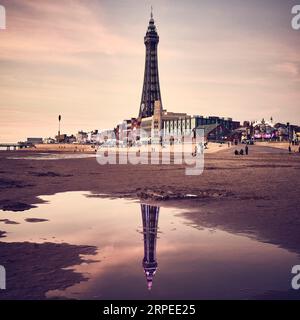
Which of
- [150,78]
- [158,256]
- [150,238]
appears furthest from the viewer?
[150,78]

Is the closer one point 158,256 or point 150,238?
point 158,256

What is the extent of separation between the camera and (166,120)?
174 m

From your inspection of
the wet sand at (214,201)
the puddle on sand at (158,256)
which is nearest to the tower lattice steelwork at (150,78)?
the wet sand at (214,201)

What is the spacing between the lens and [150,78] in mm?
164875

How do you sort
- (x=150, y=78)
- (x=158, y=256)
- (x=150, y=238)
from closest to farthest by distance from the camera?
(x=158, y=256) → (x=150, y=238) → (x=150, y=78)

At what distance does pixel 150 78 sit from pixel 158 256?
161762 mm

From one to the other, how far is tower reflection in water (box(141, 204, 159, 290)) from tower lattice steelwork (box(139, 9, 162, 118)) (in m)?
155

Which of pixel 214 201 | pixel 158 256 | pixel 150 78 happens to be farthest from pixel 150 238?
pixel 150 78

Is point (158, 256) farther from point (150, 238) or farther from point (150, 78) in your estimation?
point (150, 78)

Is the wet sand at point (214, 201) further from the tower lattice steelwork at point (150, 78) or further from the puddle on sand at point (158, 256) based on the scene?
the tower lattice steelwork at point (150, 78)

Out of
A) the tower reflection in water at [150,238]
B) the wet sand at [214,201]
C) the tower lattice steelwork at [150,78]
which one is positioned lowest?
the tower reflection in water at [150,238]

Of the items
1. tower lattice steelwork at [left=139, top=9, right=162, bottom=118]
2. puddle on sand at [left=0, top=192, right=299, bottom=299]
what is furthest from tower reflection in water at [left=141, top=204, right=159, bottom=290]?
tower lattice steelwork at [left=139, top=9, right=162, bottom=118]

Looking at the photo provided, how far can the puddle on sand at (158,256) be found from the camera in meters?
5.79

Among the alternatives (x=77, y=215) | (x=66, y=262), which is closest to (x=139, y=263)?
(x=66, y=262)
